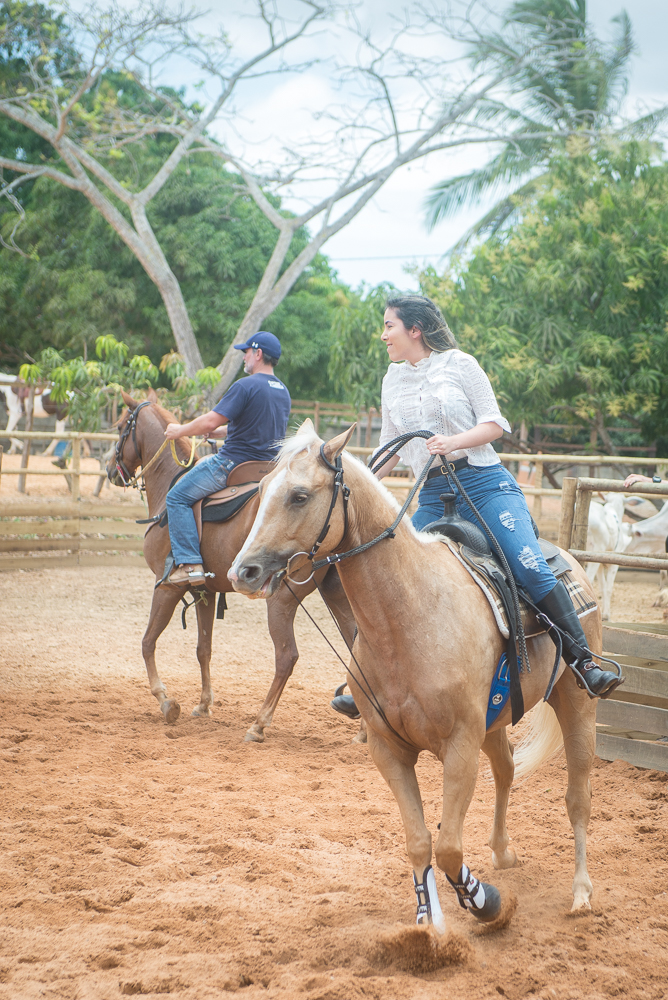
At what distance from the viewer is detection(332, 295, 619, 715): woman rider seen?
119 inches

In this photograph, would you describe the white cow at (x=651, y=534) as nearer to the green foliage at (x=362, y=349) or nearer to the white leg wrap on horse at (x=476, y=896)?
the green foliage at (x=362, y=349)

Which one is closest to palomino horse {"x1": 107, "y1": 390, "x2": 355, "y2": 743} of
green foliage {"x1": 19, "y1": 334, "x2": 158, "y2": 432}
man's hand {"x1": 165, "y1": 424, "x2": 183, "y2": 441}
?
man's hand {"x1": 165, "y1": 424, "x2": 183, "y2": 441}

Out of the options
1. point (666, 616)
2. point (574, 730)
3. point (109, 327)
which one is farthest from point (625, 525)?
point (109, 327)

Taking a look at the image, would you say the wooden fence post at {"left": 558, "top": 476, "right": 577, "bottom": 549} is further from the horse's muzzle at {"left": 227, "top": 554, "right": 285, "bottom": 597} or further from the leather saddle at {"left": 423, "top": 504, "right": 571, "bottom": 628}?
the horse's muzzle at {"left": 227, "top": 554, "right": 285, "bottom": 597}

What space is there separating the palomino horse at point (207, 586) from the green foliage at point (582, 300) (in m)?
9.37

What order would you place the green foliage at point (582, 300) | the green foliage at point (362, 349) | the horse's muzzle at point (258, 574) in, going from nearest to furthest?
the horse's muzzle at point (258, 574) → the green foliage at point (582, 300) → the green foliage at point (362, 349)

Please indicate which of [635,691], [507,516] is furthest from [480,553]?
[635,691]

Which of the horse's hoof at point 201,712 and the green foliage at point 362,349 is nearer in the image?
the horse's hoof at point 201,712

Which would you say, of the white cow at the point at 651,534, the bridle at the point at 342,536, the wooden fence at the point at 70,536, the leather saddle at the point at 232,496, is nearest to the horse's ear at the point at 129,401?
the leather saddle at the point at 232,496

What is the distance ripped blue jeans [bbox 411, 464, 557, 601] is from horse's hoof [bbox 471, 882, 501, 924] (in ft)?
3.53

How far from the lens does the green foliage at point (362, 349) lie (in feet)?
52.4

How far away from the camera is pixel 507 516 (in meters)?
3.09

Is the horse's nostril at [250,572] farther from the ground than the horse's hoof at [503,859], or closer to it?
farther from the ground

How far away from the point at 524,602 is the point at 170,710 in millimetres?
3110
